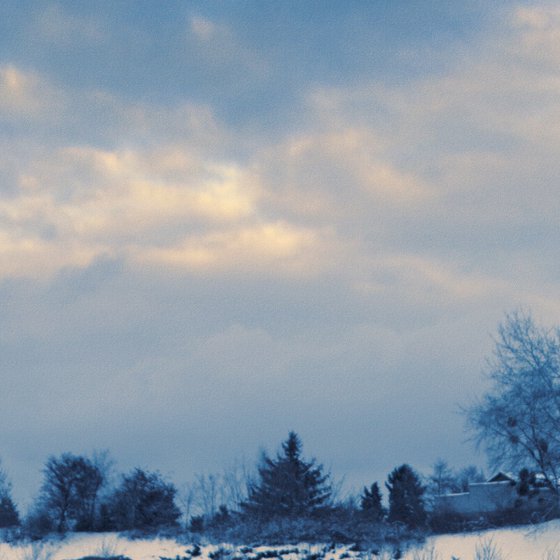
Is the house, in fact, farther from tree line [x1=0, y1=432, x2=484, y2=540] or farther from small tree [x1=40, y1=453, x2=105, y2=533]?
small tree [x1=40, y1=453, x2=105, y2=533]

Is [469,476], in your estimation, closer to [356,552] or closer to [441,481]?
[441,481]

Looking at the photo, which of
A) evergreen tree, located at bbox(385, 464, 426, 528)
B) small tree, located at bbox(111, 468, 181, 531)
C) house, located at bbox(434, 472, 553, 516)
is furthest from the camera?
evergreen tree, located at bbox(385, 464, 426, 528)

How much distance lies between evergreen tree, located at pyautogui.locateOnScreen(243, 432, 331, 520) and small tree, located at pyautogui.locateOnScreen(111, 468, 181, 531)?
495cm

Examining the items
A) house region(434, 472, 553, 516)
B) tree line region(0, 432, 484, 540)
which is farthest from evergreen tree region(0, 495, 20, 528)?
house region(434, 472, 553, 516)

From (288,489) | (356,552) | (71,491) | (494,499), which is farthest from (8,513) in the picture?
(494,499)

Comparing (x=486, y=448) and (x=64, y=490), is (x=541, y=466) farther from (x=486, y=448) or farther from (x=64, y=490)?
(x=64, y=490)

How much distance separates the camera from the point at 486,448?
3747cm

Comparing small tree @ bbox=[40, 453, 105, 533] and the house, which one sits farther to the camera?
small tree @ bbox=[40, 453, 105, 533]

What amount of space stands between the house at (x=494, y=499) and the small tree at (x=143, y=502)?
16.4 metres

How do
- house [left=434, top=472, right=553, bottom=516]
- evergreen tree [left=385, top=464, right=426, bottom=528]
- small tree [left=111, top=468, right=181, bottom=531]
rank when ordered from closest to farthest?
house [left=434, top=472, right=553, bottom=516], small tree [left=111, top=468, right=181, bottom=531], evergreen tree [left=385, top=464, right=426, bottom=528]

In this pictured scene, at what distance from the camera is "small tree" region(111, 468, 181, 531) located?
46.3 meters

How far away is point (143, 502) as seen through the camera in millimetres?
48156

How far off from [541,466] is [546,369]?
173 inches

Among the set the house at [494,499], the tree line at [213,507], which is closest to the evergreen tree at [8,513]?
the tree line at [213,507]
